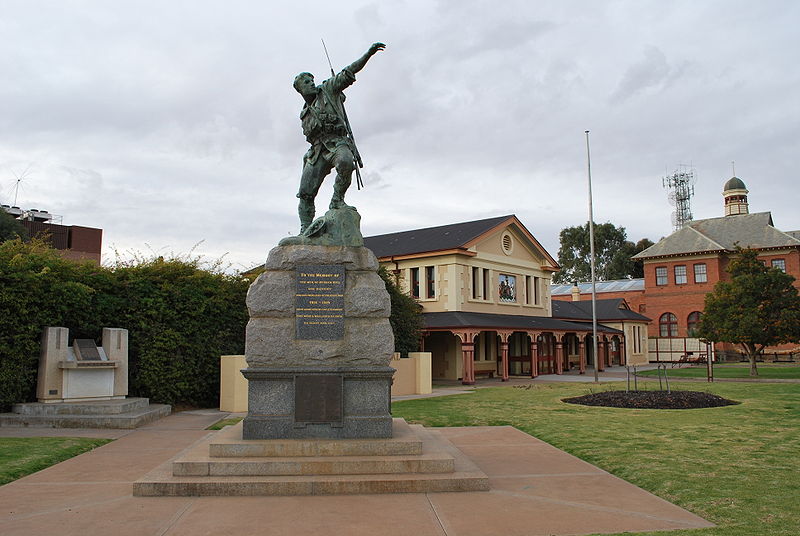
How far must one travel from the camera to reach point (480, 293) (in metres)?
30.8

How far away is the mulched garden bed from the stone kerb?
30.1ft

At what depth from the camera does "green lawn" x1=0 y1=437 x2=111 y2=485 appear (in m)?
7.61

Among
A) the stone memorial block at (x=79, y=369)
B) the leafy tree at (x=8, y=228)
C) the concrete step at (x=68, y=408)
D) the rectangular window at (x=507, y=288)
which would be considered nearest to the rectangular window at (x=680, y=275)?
the rectangular window at (x=507, y=288)

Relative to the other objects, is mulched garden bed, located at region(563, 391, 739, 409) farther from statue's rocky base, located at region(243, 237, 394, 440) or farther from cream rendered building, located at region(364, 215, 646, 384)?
cream rendered building, located at region(364, 215, 646, 384)

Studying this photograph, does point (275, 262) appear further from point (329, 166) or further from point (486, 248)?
point (486, 248)

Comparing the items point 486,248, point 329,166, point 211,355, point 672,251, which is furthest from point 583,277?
point 329,166

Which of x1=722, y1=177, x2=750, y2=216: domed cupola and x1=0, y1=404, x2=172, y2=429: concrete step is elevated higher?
x1=722, y1=177, x2=750, y2=216: domed cupola

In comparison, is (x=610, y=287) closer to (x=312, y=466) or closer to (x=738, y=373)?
(x=738, y=373)

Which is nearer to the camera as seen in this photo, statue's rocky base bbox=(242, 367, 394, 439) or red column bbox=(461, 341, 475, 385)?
statue's rocky base bbox=(242, 367, 394, 439)

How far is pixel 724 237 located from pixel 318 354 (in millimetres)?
53022

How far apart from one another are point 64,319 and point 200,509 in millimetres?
9970

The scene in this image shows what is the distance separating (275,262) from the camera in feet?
26.2

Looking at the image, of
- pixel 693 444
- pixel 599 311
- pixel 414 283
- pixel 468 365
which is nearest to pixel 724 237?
pixel 599 311

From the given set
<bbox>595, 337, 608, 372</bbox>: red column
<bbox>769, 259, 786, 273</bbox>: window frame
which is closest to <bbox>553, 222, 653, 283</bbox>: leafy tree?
<bbox>769, 259, 786, 273</bbox>: window frame
